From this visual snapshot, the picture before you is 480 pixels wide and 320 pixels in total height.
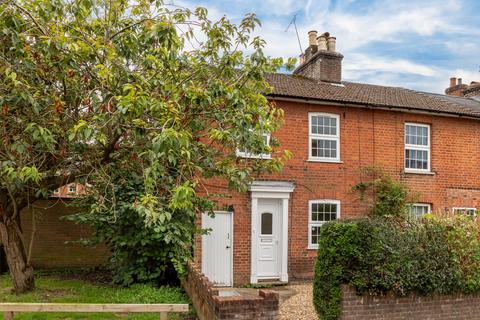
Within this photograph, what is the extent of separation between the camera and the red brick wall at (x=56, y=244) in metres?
12.2

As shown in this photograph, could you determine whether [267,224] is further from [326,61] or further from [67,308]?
[67,308]

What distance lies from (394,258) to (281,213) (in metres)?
5.18

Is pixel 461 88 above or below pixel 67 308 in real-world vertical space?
above

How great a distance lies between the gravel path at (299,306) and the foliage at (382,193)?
355cm

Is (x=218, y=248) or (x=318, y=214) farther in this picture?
(x=318, y=214)

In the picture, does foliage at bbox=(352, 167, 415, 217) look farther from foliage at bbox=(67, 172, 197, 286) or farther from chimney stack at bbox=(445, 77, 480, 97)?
chimney stack at bbox=(445, 77, 480, 97)

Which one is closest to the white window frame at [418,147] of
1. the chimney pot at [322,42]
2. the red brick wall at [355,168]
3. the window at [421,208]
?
the red brick wall at [355,168]

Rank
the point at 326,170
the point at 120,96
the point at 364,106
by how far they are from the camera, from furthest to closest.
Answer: the point at 364,106 < the point at 326,170 < the point at 120,96

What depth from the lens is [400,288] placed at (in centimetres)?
728

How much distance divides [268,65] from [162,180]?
2764 millimetres

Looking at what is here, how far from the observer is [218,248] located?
11.7 metres

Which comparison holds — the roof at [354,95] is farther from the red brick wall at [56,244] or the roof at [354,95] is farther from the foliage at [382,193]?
the red brick wall at [56,244]

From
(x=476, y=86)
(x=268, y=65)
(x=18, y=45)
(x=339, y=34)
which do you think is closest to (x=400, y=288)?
(x=268, y=65)

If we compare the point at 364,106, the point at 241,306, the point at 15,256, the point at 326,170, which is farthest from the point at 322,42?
the point at 15,256
